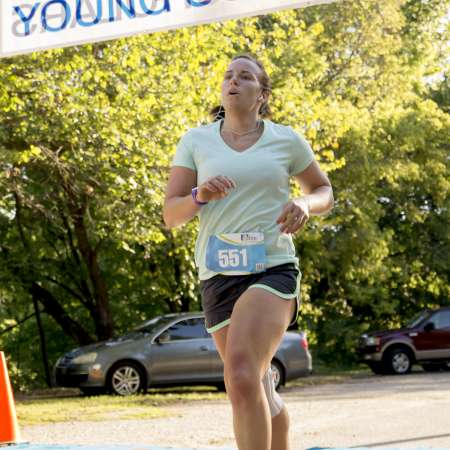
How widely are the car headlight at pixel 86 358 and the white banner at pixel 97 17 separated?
493 inches

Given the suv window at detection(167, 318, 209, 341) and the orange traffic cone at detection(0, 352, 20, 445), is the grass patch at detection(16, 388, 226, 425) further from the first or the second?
the orange traffic cone at detection(0, 352, 20, 445)

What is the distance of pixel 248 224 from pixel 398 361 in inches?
876

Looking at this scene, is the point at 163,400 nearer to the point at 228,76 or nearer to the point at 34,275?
the point at 34,275

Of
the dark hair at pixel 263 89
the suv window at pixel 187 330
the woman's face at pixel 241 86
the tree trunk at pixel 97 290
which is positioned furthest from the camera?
the tree trunk at pixel 97 290

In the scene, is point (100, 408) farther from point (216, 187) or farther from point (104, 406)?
point (216, 187)

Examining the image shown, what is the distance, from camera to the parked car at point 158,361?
63.1 ft

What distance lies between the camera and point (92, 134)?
17391mm

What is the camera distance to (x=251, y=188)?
4.72 m

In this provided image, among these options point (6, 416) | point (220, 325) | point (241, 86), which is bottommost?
point (6, 416)

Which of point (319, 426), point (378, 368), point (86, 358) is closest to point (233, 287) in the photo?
point (319, 426)

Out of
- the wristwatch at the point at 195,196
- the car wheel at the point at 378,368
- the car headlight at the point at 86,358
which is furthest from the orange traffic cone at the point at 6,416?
the car wheel at the point at 378,368

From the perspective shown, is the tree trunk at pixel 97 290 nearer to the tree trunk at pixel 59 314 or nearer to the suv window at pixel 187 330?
the tree trunk at pixel 59 314

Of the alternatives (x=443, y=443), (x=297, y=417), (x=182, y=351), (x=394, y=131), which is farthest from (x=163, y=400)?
(x=394, y=131)

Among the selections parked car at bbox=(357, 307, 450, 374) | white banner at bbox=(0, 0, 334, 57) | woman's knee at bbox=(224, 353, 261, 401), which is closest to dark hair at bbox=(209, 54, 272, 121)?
woman's knee at bbox=(224, 353, 261, 401)
